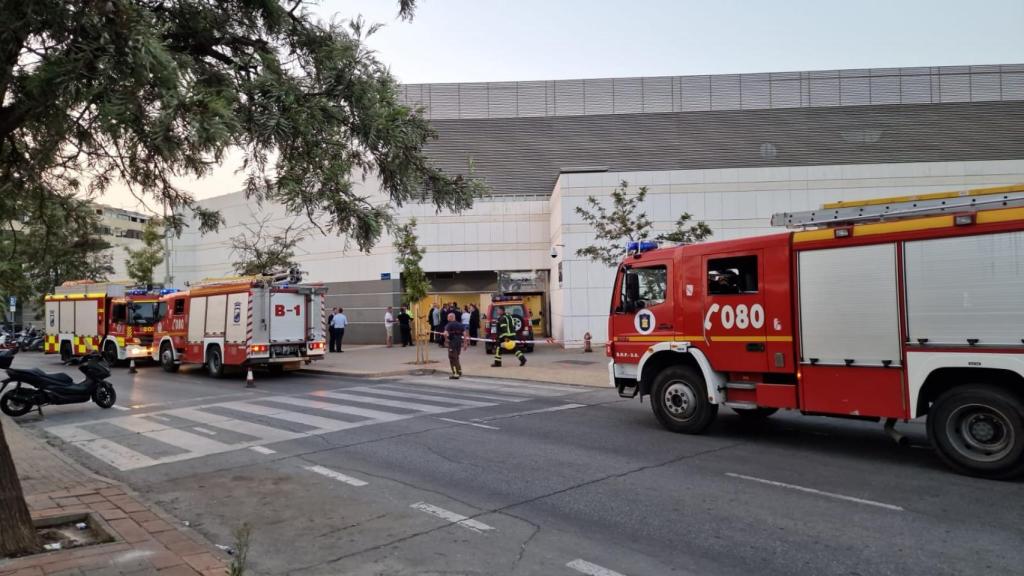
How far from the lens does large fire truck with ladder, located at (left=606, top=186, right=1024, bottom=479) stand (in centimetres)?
677

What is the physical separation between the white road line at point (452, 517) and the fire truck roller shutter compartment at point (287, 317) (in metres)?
13.5

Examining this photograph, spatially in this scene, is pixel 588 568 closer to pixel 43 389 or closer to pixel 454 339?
pixel 43 389

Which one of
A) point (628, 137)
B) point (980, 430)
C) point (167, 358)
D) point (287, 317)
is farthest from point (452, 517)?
point (628, 137)

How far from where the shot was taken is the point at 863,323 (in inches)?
302

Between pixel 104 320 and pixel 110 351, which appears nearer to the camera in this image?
pixel 110 351

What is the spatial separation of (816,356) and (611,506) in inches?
140

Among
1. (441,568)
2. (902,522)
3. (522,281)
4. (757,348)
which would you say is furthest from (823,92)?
(441,568)

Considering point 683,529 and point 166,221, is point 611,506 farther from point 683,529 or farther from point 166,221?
point 166,221

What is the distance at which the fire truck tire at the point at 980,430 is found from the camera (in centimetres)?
659

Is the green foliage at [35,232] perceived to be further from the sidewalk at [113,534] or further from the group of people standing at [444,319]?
the group of people standing at [444,319]

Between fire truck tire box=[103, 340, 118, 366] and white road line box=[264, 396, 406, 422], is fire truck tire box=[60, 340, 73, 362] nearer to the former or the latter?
fire truck tire box=[103, 340, 118, 366]

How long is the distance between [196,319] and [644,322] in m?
15.7

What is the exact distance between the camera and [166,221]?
7.38 m

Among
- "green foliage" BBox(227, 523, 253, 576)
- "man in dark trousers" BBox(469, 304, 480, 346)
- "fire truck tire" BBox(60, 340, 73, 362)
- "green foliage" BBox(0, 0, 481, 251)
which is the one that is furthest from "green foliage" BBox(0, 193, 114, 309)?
"man in dark trousers" BBox(469, 304, 480, 346)
